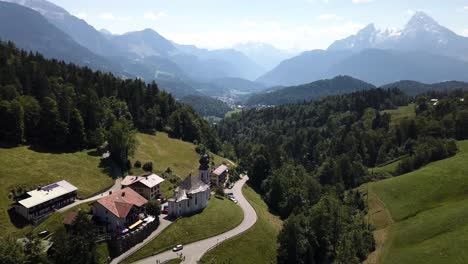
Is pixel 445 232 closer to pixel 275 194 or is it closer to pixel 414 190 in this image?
pixel 414 190

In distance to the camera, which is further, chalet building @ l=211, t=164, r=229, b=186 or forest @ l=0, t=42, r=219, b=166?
chalet building @ l=211, t=164, r=229, b=186

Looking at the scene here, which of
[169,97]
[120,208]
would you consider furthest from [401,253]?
[169,97]

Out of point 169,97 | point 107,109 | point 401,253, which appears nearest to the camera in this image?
point 401,253

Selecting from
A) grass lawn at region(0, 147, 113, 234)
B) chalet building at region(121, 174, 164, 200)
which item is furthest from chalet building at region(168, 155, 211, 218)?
grass lawn at region(0, 147, 113, 234)

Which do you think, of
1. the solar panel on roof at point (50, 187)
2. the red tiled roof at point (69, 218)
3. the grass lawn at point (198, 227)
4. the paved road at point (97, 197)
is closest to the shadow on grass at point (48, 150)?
the paved road at point (97, 197)

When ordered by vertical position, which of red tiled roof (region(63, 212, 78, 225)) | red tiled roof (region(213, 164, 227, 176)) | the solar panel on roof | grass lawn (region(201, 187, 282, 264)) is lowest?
grass lawn (region(201, 187, 282, 264))

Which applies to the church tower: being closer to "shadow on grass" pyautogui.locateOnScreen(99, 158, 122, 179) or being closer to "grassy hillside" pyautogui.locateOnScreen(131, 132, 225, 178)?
"grassy hillside" pyautogui.locateOnScreen(131, 132, 225, 178)
